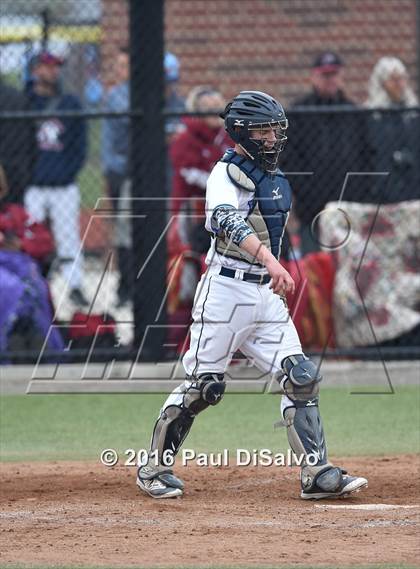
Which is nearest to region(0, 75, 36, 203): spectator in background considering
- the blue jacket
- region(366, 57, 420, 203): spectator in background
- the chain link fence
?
the chain link fence

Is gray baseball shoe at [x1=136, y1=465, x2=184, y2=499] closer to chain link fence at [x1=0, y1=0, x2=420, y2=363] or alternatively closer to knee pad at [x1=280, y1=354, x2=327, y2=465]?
knee pad at [x1=280, y1=354, x2=327, y2=465]

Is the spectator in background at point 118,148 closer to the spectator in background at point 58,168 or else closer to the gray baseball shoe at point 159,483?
the spectator in background at point 58,168

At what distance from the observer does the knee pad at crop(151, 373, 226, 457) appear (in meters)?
6.07

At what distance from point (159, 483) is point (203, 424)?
2.22m

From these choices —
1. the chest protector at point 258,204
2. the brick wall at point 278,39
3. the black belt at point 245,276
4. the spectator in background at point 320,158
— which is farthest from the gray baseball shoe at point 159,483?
the brick wall at point 278,39

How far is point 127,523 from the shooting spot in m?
5.53

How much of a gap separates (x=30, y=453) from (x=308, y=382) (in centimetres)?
222

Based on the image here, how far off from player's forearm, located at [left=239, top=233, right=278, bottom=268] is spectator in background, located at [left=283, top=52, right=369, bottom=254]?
13.9ft

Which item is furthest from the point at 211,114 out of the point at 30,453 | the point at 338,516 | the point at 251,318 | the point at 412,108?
the point at 338,516

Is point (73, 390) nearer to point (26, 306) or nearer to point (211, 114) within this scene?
point (26, 306)

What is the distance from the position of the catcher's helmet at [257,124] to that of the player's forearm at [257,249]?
478mm

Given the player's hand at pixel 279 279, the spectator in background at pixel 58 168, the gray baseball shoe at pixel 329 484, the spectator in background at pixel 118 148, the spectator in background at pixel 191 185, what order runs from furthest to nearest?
the spectator in background at pixel 118 148
the spectator in background at pixel 58 168
the spectator in background at pixel 191 185
the gray baseball shoe at pixel 329 484
the player's hand at pixel 279 279

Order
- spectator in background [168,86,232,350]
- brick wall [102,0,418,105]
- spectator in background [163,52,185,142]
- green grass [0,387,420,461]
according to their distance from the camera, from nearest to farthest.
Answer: green grass [0,387,420,461]
spectator in background [168,86,232,350]
spectator in background [163,52,185,142]
brick wall [102,0,418,105]

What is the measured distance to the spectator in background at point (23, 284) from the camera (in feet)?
31.4
